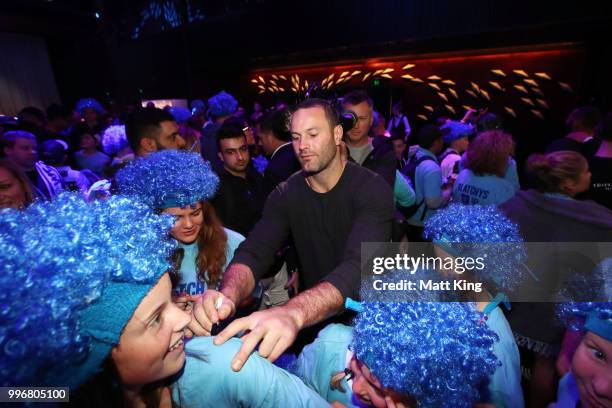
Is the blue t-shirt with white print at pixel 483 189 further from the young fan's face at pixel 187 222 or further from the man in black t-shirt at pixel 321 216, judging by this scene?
the young fan's face at pixel 187 222

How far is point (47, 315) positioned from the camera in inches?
28.0

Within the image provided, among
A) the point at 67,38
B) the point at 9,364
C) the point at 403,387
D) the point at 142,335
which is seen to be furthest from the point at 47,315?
the point at 67,38

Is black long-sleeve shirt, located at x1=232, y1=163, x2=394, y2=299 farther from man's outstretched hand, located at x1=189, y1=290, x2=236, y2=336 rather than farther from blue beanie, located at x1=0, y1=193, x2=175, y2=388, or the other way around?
blue beanie, located at x1=0, y1=193, x2=175, y2=388

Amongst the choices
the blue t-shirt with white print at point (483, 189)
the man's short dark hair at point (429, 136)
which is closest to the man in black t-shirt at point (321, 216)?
the blue t-shirt with white print at point (483, 189)

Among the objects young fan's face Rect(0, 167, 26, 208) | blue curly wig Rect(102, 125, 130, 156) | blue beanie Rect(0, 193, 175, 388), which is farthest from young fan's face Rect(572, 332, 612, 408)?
blue curly wig Rect(102, 125, 130, 156)

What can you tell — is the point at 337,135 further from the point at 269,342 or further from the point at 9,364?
the point at 9,364

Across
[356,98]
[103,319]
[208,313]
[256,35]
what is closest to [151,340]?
[103,319]

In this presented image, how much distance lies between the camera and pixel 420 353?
44.1 inches

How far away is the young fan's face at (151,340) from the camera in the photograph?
2.96 ft

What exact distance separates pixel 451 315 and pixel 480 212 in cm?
98

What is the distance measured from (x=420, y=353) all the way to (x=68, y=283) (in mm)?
1083

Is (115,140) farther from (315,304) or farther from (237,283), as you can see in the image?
(315,304)

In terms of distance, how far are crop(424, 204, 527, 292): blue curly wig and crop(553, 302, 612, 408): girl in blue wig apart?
393mm

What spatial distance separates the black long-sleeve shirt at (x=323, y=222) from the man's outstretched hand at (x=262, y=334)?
2.11 ft
